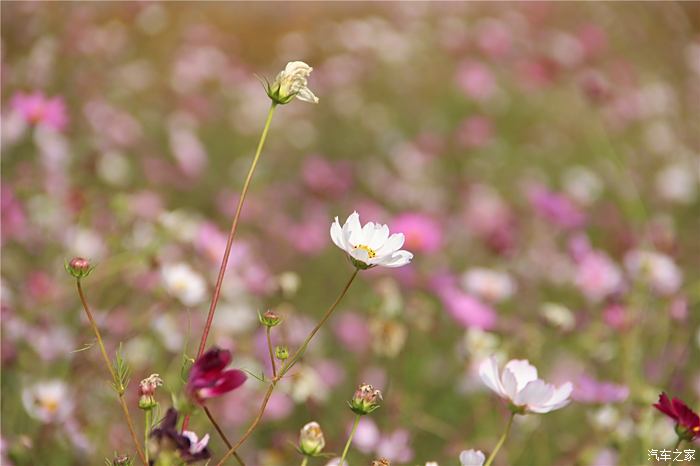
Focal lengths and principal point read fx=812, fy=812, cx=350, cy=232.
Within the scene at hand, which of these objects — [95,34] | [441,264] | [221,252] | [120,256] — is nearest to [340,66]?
[95,34]

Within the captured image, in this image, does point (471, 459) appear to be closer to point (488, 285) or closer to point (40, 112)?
point (488, 285)

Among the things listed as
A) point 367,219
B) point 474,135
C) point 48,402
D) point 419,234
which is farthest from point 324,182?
point 48,402

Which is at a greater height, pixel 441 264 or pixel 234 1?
pixel 441 264

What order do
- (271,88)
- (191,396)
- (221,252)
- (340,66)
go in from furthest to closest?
(340,66) → (221,252) → (271,88) → (191,396)

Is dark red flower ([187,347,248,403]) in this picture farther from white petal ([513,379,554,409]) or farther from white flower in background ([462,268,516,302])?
white flower in background ([462,268,516,302])

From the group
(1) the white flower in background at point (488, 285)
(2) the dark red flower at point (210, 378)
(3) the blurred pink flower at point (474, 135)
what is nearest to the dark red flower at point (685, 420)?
(2) the dark red flower at point (210, 378)

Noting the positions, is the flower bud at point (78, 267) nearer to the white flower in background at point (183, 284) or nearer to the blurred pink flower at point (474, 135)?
the white flower in background at point (183, 284)

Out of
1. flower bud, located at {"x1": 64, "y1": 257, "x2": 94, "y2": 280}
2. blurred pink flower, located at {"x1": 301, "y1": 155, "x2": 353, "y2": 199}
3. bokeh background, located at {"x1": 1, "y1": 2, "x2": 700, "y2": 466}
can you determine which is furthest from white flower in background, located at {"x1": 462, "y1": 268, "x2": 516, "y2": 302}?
flower bud, located at {"x1": 64, "y1": 257, "x2": 94, "y2": 280}

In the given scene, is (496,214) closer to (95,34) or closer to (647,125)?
(95,34)
